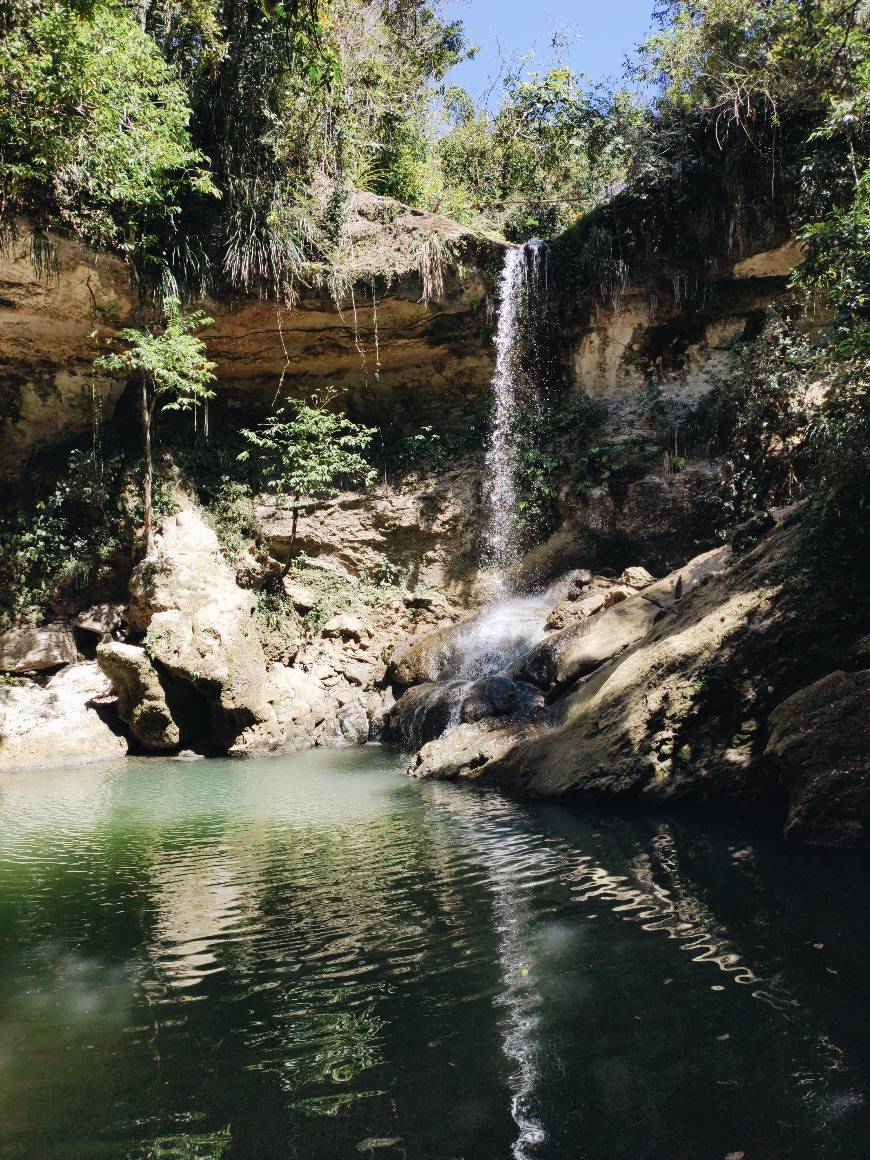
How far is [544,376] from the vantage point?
15.0 m

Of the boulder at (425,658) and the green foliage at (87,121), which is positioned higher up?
the green foliage at (87,121)

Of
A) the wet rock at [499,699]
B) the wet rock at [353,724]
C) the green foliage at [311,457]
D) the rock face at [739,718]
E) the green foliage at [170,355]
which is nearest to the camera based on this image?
the rock face at [739,718]

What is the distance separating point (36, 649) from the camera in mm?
11914

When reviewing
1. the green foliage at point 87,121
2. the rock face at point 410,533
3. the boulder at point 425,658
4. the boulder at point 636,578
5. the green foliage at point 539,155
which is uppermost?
the green foliage at point 539,155

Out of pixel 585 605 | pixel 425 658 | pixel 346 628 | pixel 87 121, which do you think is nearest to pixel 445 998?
pixel 585 605

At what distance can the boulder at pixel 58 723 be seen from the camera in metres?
10.4

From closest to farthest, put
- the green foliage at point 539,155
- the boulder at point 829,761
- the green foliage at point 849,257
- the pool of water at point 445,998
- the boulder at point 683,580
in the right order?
the pool of water at point 445,998 → the boulder at point 829,761 → the green foliage at point 849,257 → the boulder at point 683,580 → the green foliage at point 539,155

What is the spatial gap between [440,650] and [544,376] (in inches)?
257

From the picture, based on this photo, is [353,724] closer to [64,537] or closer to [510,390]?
[64,537]

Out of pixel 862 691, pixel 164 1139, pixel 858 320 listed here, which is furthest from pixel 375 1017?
pixel 858 320

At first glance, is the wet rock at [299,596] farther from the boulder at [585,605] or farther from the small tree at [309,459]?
the boulder at [585,605]

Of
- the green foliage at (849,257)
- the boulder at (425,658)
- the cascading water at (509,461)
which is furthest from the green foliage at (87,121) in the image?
the green foliage at (849,257)

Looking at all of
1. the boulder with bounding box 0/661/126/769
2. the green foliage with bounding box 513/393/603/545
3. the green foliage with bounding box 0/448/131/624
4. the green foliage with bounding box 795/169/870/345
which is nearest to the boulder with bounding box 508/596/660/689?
the green foliage with bounding box 795/169/870/345

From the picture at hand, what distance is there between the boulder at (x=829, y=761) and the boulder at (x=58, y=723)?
371 inches
